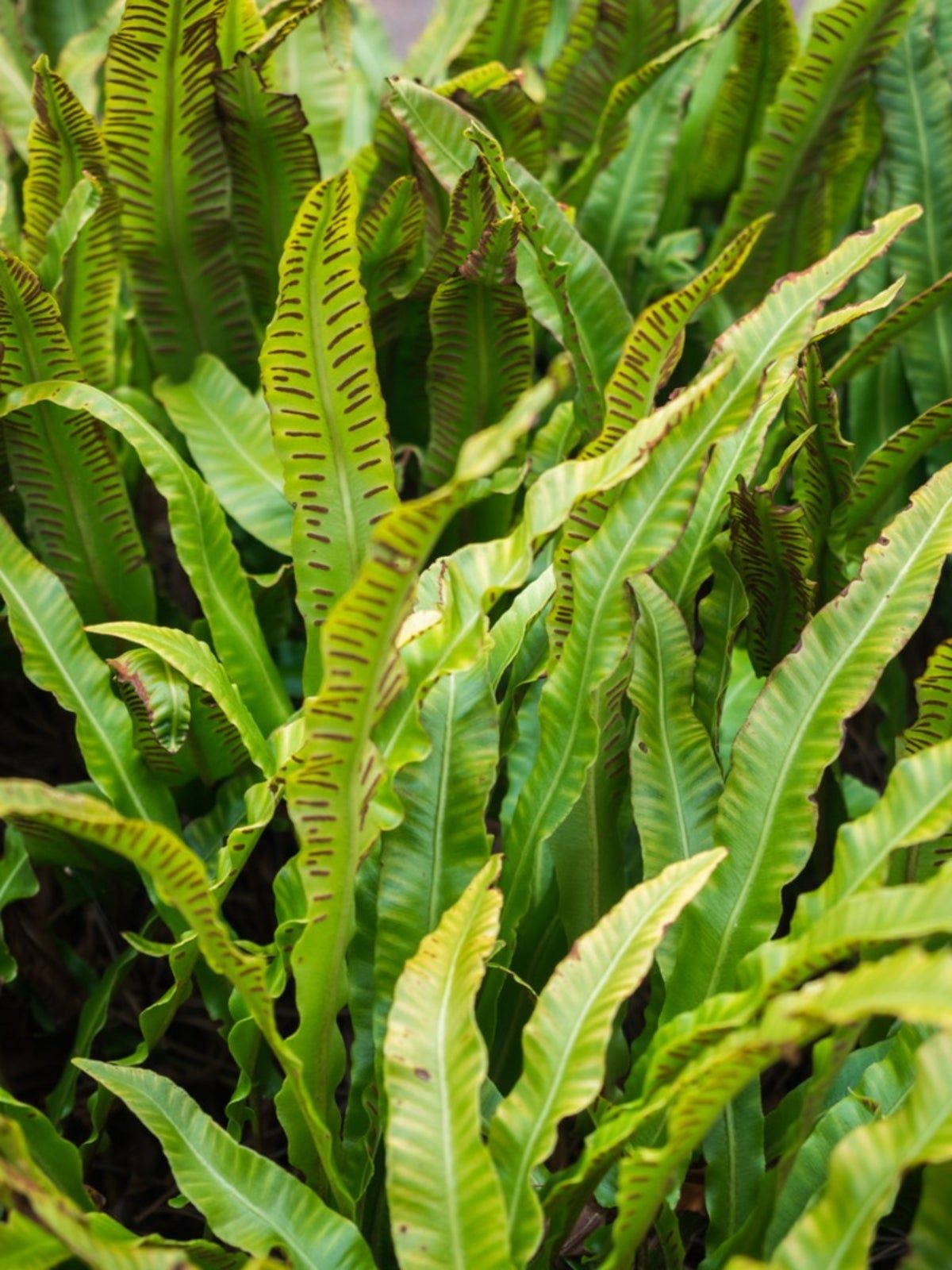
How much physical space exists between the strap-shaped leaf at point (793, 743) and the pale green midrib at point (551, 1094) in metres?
0.12

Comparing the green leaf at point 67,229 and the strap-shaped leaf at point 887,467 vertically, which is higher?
the green leaf at point 67,229

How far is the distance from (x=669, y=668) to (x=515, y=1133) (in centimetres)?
28

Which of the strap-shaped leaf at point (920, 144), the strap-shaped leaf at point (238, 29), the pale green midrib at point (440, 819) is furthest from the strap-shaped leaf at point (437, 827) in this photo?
the strap-shaped leaf at point (920, 144)

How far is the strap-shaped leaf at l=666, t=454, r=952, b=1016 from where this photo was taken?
688mm

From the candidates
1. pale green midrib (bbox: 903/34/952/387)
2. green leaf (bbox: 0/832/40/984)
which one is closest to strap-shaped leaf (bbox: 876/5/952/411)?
pale green midrib (bbox: 903/34/952/387)

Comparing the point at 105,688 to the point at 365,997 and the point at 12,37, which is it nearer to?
the point at 365,997

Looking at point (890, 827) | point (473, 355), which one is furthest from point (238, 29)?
point (890, 827)

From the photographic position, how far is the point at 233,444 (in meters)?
0.96

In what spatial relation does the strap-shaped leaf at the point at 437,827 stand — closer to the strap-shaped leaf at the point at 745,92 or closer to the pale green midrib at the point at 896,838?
the pale green midrib at the point at 896,838

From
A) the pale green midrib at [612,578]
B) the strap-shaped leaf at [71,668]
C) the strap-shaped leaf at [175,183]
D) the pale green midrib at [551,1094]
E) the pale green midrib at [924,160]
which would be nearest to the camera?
the pale green midrib at [551,1094]

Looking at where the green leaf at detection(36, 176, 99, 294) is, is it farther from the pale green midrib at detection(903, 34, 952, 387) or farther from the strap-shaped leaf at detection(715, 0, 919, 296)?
the pale green midrib at detection(903, 34, 952, 387)

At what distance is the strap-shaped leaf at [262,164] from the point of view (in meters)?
0.94

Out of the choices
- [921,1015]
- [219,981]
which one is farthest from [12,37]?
[921,1015]

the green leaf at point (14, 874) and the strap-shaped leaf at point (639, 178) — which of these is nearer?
the green leaf at point (14, 874)
